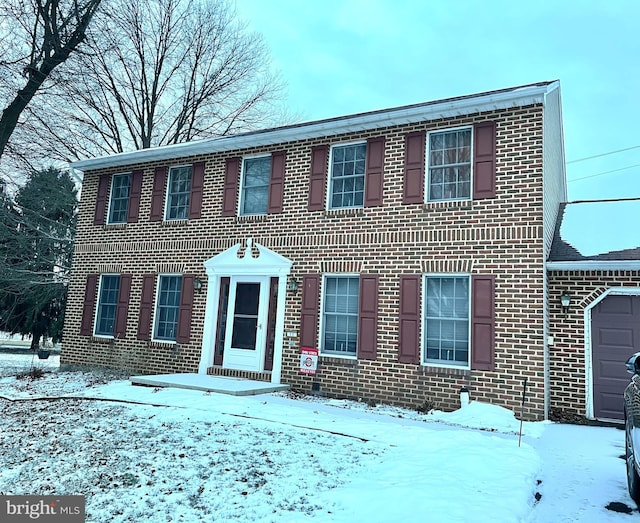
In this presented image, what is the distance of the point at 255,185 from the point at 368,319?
→ 443cm

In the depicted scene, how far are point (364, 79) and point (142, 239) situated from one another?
454 ft

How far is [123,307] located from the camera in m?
12.8

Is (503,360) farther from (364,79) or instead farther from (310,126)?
(364,79)

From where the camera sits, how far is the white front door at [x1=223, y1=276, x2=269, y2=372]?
1094cm

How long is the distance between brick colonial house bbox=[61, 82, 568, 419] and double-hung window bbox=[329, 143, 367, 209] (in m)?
0.04

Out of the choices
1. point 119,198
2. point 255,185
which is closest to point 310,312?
point 255,185

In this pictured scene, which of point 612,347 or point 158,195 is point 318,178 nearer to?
point 158,195

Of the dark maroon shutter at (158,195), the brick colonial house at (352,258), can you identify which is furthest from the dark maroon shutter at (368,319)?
the dark maroon shutter at (158,195)

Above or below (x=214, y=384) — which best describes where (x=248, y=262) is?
above

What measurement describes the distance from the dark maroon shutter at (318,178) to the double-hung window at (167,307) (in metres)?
4.09

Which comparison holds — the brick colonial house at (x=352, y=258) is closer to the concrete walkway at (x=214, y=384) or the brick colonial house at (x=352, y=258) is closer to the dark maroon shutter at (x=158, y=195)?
the dark maroon shutter at (x=158, y=195)

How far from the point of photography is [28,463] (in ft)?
17.1

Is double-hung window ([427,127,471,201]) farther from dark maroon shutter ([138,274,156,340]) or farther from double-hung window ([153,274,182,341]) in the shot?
dark maroon shutter ([138,274,156,340])

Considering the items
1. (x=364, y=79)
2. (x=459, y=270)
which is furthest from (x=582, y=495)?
(x=364, y=79)
